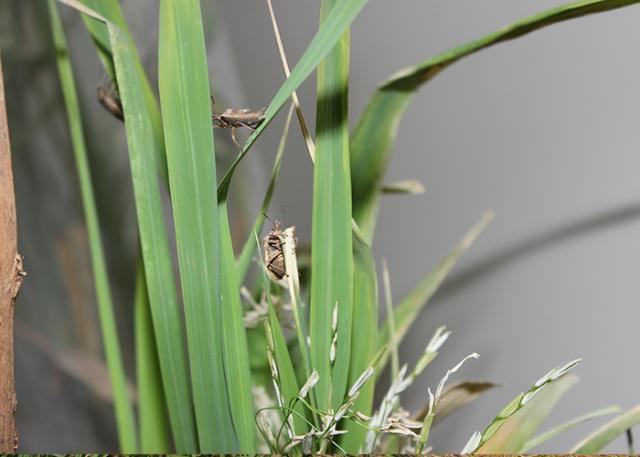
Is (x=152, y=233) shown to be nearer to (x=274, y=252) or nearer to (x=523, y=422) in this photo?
(x=274, y=252)

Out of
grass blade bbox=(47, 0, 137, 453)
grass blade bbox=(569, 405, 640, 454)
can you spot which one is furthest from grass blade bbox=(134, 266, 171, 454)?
grass blade bbox=(569, 405, 640, 454)

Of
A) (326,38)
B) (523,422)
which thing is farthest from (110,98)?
(523,422)

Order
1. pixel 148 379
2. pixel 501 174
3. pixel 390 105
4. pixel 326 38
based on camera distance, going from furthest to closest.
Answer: pixel 501 174 → pixel 148 379 → pixel 390 105 → pixel 326 38

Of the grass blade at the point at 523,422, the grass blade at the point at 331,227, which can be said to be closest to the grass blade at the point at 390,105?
the grass blade at the point at 331,227

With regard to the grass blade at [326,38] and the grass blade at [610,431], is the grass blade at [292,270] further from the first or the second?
the grass blade at [610,431]

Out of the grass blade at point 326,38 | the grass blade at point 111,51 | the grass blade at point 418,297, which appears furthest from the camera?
the grass blade at point 418,297

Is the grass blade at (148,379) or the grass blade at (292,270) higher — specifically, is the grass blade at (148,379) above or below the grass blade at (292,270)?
below

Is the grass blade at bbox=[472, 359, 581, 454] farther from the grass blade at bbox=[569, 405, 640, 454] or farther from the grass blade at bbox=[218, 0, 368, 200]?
the grass blade at bbox=[218, 0, 368, 200]
